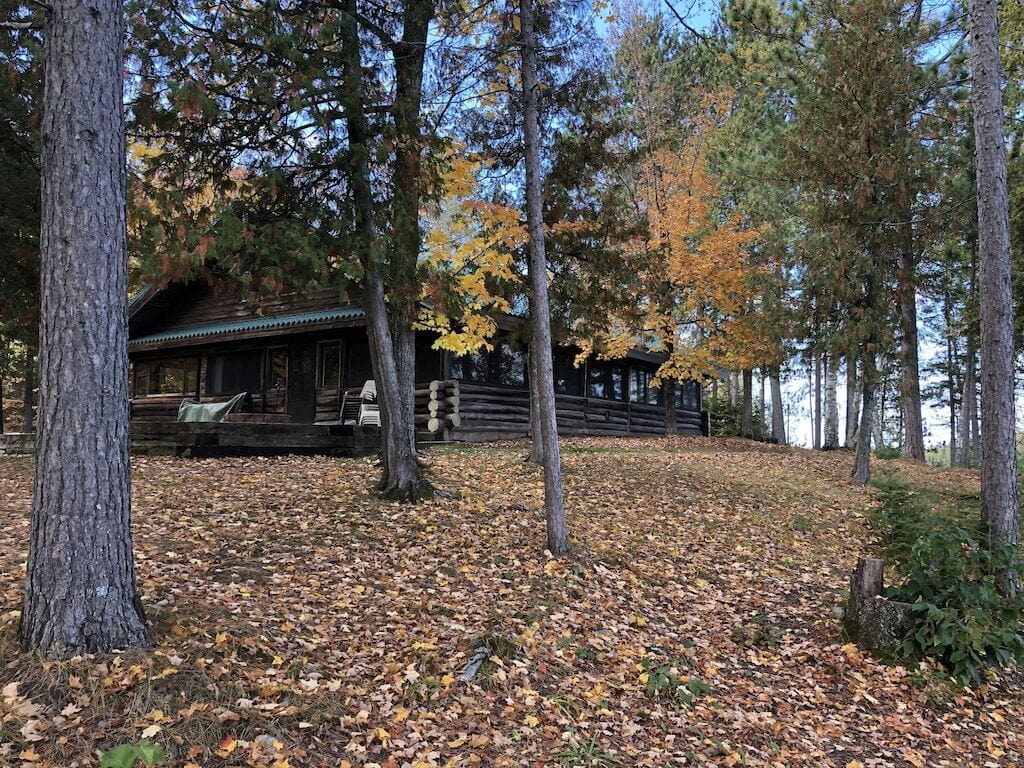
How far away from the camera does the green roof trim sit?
1434 cm

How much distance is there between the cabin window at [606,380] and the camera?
1988 centimetres

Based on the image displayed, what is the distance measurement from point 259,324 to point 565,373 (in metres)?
8.18

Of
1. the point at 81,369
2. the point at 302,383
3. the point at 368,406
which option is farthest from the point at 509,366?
the point at 81,369

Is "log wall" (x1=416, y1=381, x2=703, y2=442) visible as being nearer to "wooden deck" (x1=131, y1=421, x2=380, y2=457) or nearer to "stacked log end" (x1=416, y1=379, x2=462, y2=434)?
"stacked log end" (x1=416, y1=379, x2=462, y2=434)

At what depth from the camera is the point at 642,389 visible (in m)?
22.4

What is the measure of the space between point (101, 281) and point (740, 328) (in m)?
15.5

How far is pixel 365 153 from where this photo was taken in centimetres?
683

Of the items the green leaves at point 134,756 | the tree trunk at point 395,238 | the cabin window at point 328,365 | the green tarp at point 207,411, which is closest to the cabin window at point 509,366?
the cabin window at point 328,365

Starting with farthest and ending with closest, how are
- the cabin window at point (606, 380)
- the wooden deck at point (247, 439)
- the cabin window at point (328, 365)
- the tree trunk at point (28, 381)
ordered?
the cabin window at point (606, 380) → the tree trunk at point (28, 381) → the cabin window at point (328, 365) → the wooden deck at point (247, 439)

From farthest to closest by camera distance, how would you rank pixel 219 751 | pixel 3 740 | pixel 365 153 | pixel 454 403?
pixel 454 403
pixel 365 153
pixel 219 751
pixel 3 740

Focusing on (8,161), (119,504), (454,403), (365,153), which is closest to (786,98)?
(454,403)

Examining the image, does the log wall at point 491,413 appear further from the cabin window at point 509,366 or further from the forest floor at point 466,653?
the forest floor at point 466,653

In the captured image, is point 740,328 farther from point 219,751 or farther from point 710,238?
point 219,751

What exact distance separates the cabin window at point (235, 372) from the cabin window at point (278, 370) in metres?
0.37
